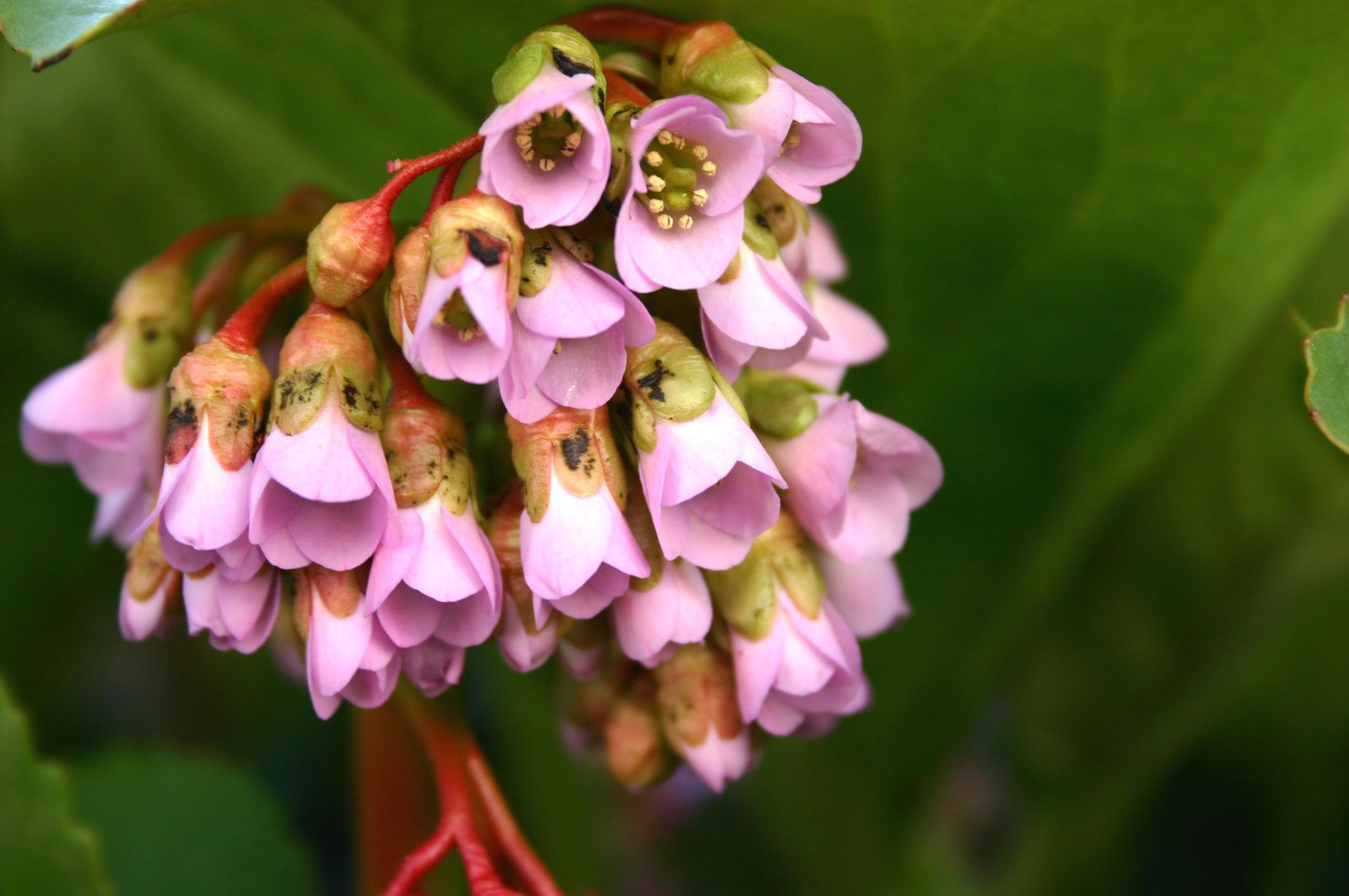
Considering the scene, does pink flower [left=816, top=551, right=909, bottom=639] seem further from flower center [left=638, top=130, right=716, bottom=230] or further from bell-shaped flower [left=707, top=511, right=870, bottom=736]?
flower center [left=638, top=130, right=716, bottom=230]

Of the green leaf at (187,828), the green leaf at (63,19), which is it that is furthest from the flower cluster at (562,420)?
the green leaf at (187,828)

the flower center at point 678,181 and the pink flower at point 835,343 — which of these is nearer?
the flower center at point 678,181

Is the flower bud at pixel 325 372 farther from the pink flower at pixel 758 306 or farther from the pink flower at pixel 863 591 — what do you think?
the pink flower at pixel 863 591

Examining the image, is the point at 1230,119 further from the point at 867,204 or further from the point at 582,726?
the point at 582,726

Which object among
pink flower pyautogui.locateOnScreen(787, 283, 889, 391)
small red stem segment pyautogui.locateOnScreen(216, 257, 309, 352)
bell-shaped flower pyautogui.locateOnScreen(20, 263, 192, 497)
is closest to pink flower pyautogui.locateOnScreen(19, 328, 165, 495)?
bell-shaped flower pyautogui.locateOnScreen(20, 263, 192, 497)

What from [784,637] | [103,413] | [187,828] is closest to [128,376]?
[103,413]
